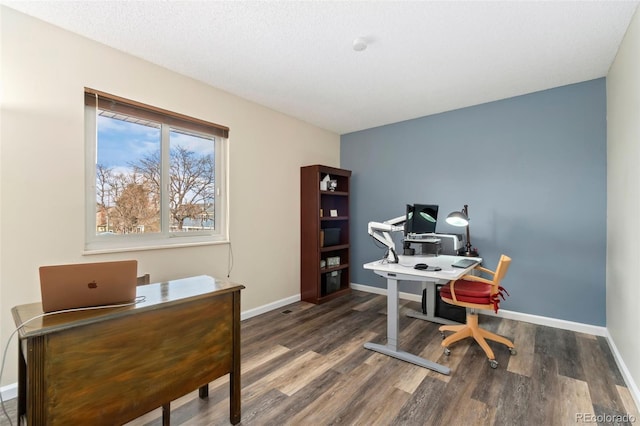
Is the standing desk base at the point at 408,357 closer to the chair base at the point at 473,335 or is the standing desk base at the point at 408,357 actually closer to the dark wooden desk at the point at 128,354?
the chair base at the point at 473,335

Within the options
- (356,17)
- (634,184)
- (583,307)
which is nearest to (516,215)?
(583,307)

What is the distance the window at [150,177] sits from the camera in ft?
7.70

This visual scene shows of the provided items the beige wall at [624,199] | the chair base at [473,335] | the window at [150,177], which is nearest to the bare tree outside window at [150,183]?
the window at [150,177]

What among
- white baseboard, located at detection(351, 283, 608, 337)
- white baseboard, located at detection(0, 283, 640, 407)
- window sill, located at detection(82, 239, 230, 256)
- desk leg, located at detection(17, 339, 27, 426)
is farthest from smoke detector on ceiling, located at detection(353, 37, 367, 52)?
white baseboard, located at detection(351, 283, 608, 337)

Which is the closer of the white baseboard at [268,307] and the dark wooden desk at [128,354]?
the dark wooden desk at [128,354]

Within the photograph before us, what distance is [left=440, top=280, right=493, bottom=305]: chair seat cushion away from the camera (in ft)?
7.88

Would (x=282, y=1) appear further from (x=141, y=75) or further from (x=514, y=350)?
(x=514, y=350)

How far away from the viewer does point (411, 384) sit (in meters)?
2.09

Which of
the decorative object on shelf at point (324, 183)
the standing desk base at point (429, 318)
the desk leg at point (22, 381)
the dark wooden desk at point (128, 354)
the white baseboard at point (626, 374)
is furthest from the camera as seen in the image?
the decorative object on shelf at point (324, 183)

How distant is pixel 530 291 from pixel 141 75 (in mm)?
4578

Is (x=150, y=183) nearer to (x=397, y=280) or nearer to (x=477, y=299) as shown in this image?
(x=397, y=280)

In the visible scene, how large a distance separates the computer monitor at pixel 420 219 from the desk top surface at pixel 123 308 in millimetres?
1864

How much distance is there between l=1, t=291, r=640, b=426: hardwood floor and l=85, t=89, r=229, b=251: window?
126 cm

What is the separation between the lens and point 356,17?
1.98 meters
